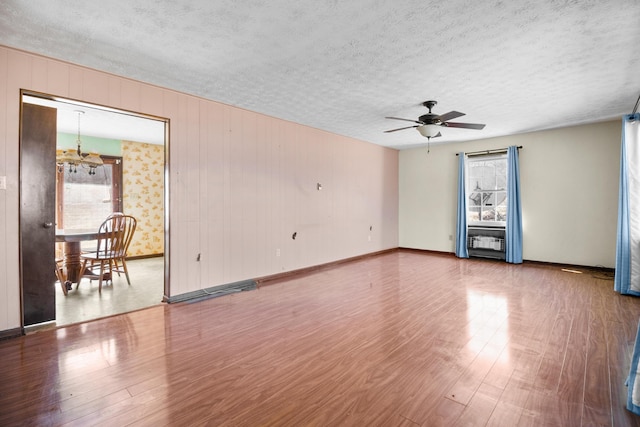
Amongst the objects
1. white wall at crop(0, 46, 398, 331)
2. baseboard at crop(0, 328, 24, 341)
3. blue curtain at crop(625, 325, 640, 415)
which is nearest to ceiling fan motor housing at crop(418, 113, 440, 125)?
white wall at crop(0, 46, 398, 331)

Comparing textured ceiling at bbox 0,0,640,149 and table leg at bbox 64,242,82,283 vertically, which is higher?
textured ceiling at bbox 0,0,640,149

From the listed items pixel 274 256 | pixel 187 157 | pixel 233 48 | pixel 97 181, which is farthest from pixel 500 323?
pixel 97 181

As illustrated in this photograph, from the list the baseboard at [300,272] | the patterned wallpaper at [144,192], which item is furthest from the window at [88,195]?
the baseboard at [300,272]

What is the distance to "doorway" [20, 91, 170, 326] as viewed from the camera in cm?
338

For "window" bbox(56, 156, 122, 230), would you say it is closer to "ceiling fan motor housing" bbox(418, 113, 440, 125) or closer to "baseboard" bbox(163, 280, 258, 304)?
"baseboard" bbox(163, 280, 258, 304)

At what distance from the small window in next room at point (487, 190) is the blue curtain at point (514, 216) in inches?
11.4

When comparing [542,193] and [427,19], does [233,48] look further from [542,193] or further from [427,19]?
[542,193]

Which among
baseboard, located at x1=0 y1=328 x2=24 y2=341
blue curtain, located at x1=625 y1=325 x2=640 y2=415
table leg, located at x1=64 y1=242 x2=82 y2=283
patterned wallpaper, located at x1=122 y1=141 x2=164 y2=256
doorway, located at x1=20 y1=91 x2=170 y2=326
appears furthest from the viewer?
patterned wallpaper, located at x1=122 y1=141 x2=164 y2=256

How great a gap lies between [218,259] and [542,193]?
604 cm

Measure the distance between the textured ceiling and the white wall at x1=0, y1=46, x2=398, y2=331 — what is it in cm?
24

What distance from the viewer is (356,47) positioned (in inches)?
107

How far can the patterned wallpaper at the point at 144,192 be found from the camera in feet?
22.3

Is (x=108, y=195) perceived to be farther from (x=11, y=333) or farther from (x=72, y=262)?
(x=11, y=333)

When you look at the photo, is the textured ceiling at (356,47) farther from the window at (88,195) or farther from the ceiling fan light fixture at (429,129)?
the window at (88,195)
